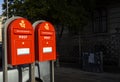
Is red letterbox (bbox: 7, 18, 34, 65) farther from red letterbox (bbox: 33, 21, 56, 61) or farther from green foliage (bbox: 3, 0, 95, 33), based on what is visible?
green foliage (bbox: 3, 0, 95, 33)

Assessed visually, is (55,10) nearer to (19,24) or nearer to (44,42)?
(44,42)

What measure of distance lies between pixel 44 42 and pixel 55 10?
545 inches

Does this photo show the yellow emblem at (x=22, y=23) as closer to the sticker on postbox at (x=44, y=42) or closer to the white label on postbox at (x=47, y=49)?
the sticker on postbox at (x=44, y=42)

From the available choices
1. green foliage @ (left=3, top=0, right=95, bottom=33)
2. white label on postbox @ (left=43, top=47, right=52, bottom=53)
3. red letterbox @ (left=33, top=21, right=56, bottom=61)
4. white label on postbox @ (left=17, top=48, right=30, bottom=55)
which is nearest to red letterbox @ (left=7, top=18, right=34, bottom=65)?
white label on postbox @ (left=17, top=48, right=30, bottom=55)

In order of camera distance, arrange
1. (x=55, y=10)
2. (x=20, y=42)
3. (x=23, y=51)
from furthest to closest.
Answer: (x=55, y=10) → (x=23, y=51) → (x=20, y=42)

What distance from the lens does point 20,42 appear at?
6.45 m

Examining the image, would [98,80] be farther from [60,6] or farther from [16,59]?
[16,59]

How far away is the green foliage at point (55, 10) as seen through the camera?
20.9 metres

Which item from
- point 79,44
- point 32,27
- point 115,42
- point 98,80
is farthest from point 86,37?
point 32,27

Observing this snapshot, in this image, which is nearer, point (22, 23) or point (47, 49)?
point (22, 23)

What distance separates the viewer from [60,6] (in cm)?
2086

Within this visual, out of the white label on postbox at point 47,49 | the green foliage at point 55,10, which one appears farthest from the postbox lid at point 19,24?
the green foliage at point 55,10

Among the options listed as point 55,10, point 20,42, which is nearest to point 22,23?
point 20,42

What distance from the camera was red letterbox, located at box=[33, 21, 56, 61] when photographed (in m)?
7.01
